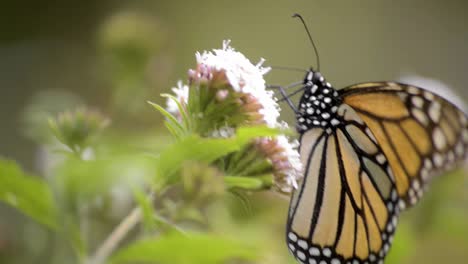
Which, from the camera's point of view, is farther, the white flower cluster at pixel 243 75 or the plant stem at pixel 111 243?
the white flower cluster at pixel 243 75

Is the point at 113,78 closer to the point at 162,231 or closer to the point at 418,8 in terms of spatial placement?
the point at 162,231

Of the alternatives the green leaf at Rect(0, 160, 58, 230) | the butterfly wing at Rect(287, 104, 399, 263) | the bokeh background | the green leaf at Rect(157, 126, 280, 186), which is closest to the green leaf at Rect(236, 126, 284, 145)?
the green leaf at Rect(157, 126, 280, 186)

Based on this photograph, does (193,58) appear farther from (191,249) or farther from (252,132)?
(191,249)

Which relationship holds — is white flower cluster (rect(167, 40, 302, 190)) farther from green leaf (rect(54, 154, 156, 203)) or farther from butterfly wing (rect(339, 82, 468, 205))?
butterfly wing (rect(339, 82, 468, 205))

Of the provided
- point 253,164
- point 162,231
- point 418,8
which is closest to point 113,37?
point 253,164

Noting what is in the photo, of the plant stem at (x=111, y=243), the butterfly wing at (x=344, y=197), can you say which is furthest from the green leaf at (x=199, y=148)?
the butterfly wing at (x=344, y=197)

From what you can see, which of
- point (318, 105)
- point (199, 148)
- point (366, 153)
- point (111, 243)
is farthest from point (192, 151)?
point (366, 153)

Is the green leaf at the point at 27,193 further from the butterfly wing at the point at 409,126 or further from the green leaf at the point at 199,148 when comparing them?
the butterfly wing at the point at 409,126
